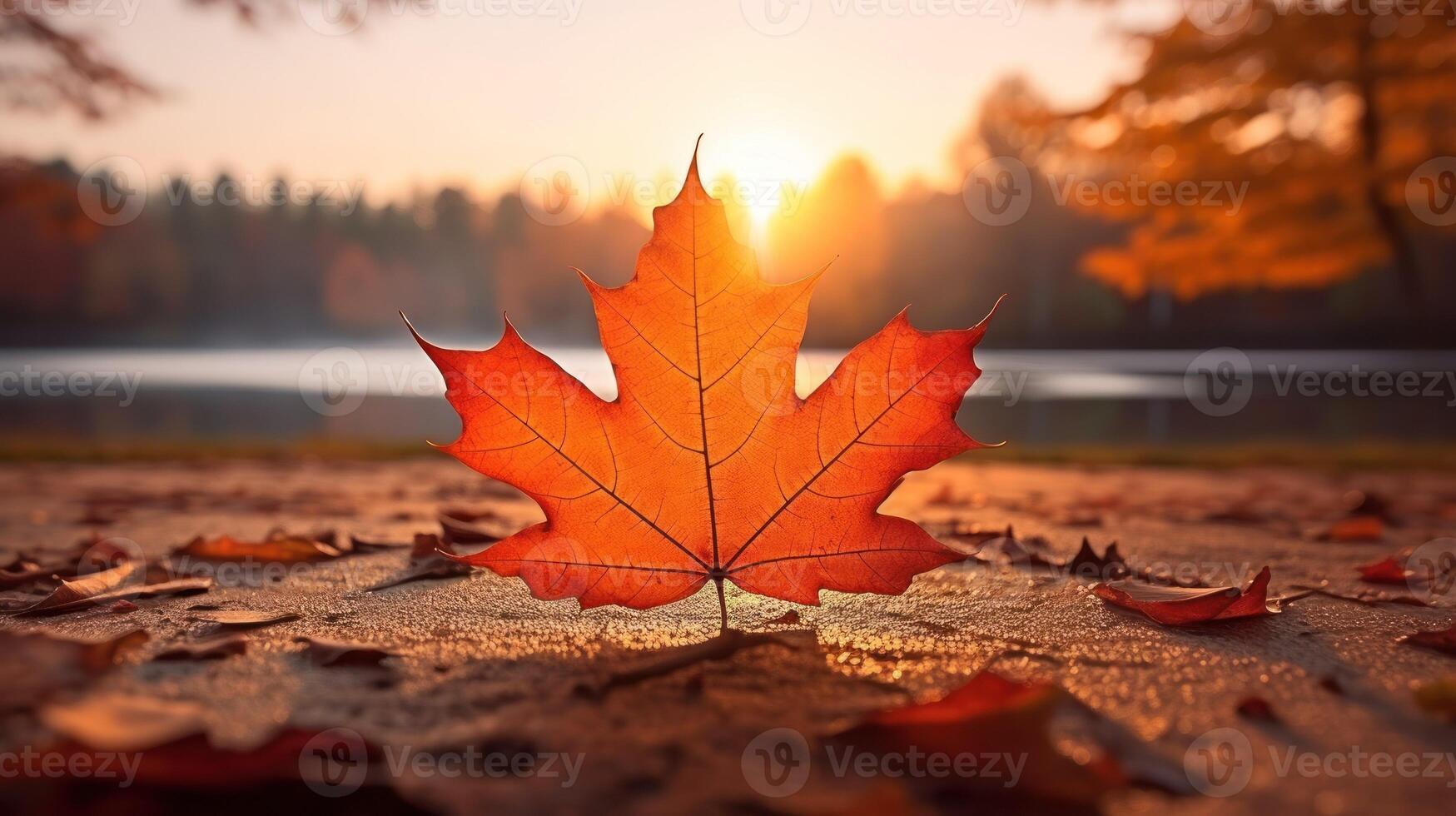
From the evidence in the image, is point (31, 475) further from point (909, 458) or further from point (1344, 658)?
point (1344, 658)

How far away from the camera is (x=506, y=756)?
731 mm

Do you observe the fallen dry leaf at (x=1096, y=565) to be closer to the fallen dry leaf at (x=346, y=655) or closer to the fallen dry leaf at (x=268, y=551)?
the fallen dry leaf at (x=346, y=655)

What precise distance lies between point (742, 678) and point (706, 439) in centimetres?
30

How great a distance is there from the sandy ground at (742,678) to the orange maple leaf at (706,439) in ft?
0.30

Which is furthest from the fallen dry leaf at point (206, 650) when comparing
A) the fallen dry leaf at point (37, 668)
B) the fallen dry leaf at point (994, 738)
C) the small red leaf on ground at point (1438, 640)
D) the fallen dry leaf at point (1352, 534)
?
the fallen dry leaf at point (1352, 534)

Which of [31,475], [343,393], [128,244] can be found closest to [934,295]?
[343,393]

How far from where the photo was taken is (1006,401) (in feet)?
58.7

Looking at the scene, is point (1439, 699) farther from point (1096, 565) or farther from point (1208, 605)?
point (1096, 565)

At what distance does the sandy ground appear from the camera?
0.68 m

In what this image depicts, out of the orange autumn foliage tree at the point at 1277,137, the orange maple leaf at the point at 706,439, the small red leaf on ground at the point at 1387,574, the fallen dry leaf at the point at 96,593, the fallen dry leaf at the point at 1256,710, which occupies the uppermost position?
the orange autumn foliage tree at the point at 1277,137

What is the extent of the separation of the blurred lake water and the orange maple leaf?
71.1 inches

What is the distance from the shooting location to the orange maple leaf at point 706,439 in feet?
3.40

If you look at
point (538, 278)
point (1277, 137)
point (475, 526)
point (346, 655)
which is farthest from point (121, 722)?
point (538, 278)

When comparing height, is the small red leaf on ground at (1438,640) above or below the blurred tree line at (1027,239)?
below
